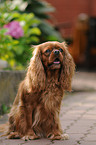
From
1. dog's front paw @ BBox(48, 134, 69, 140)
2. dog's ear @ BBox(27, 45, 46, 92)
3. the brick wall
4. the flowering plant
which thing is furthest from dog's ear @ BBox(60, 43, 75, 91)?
the brick wall

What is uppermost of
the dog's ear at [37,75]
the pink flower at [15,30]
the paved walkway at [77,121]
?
the pink flower at [15,30]

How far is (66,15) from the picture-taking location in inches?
615

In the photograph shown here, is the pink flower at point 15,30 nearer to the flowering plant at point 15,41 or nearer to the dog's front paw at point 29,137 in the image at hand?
the flowering plant at point 15,41

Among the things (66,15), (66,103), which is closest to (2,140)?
(66,103)

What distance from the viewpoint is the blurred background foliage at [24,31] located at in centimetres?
661

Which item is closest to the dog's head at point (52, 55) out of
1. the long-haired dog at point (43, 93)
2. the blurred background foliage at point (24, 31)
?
the long-haired dog at point (43, 93)

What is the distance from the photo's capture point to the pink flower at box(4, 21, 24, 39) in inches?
276

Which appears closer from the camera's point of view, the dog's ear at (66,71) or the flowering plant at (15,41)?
the dog's ear at (66,71)

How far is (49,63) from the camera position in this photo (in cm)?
372

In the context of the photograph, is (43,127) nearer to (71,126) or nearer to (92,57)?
(71,126)

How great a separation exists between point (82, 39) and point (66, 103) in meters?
6.97

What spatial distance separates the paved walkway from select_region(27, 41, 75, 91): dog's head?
1.79ft

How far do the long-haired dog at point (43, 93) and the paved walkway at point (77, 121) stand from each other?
0.12m

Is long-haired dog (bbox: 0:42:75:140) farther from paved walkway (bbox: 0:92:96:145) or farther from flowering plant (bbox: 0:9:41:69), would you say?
flowering plant (bbox: 0:9:41:69)
